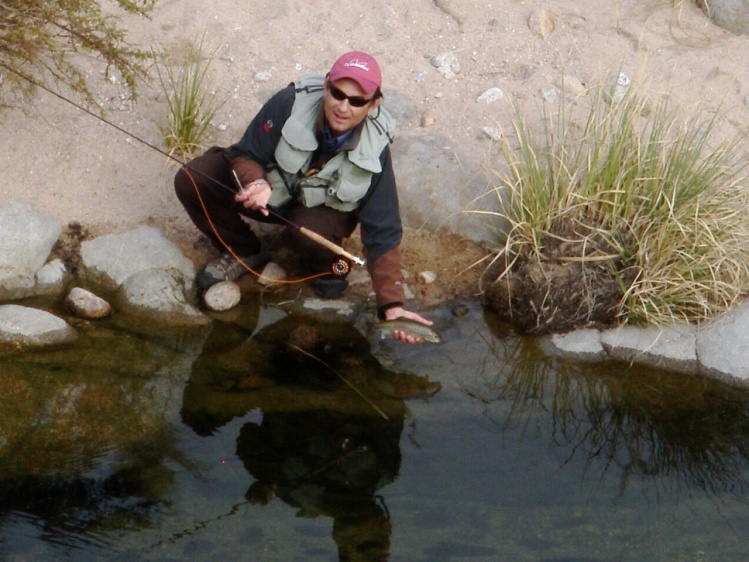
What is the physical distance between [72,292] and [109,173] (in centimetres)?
101

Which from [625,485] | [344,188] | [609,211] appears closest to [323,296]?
[344,188]

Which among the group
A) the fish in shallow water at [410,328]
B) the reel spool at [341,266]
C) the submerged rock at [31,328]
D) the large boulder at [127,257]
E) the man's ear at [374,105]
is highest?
the man's ear at [374,105]

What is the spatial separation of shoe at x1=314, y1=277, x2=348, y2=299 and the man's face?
3.12 ft

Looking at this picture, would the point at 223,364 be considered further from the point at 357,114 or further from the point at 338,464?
the point at 357,114

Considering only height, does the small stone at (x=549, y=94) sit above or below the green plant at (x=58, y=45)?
above

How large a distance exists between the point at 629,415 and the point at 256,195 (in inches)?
79.7

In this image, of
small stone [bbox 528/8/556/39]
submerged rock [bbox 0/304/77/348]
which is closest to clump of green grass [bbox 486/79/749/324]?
small stone [bbox 528/8/556/39]

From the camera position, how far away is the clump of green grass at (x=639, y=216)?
199 inches

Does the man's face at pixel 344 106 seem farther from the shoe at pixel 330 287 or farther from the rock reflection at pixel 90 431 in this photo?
the rock reflection at pixel 90 431

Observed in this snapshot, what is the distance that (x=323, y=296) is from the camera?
5.32m

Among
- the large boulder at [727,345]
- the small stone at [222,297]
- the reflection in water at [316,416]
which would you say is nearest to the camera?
the reflection in water at [316,416]

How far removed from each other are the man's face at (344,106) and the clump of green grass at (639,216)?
109cm

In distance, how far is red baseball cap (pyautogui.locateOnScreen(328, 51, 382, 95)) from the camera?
4355mm

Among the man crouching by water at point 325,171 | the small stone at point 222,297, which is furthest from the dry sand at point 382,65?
the man crouching by water at point 325,171
